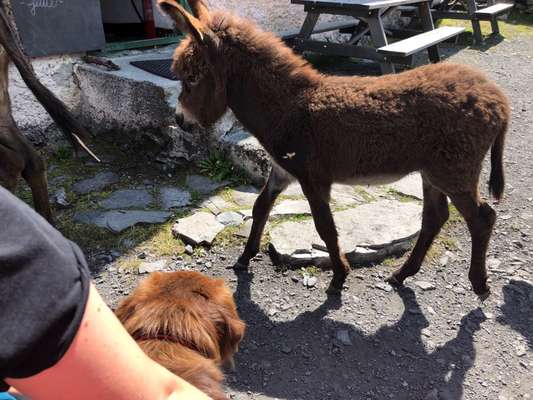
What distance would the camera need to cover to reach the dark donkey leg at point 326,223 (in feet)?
10.5

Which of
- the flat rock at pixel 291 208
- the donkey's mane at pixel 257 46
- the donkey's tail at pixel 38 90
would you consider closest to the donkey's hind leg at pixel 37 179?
the donkey's tail at pixel 38 90

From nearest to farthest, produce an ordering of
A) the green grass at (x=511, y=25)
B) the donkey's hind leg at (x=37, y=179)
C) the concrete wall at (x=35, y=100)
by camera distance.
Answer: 1. the donkey's hind leg at (x=37, y=179)
2. the concrete wall at (x=35, y=100)
3. the green grass at (x=511, y=25)

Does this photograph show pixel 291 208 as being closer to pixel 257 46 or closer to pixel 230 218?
pixel 230 218

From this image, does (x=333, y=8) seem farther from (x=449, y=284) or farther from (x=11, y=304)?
(x=11, y=304)

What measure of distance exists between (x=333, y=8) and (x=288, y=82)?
4.00m

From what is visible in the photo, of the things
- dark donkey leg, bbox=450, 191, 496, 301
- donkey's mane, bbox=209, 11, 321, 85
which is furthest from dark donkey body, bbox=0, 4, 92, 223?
dark donkey leg, bbox=450, 191, 496, 301

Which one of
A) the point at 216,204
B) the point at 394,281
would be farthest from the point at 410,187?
the point at 216,204

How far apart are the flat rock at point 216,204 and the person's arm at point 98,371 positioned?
3.41m

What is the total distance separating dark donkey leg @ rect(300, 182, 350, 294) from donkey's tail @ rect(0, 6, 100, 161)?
5.16 feet

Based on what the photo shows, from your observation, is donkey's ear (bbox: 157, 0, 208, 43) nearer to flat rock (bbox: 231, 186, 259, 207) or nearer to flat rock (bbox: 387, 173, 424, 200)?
flat rock (bbox: 231, 186, 259, 207)

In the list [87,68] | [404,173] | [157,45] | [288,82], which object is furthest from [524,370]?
[157,45]

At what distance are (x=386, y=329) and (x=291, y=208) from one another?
1474 millimetres

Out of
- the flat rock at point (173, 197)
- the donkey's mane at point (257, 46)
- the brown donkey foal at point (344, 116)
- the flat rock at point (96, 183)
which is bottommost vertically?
the flat rock at point (173, 197)

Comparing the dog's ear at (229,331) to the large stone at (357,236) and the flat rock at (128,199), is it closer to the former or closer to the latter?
the large stone at (357,236)
